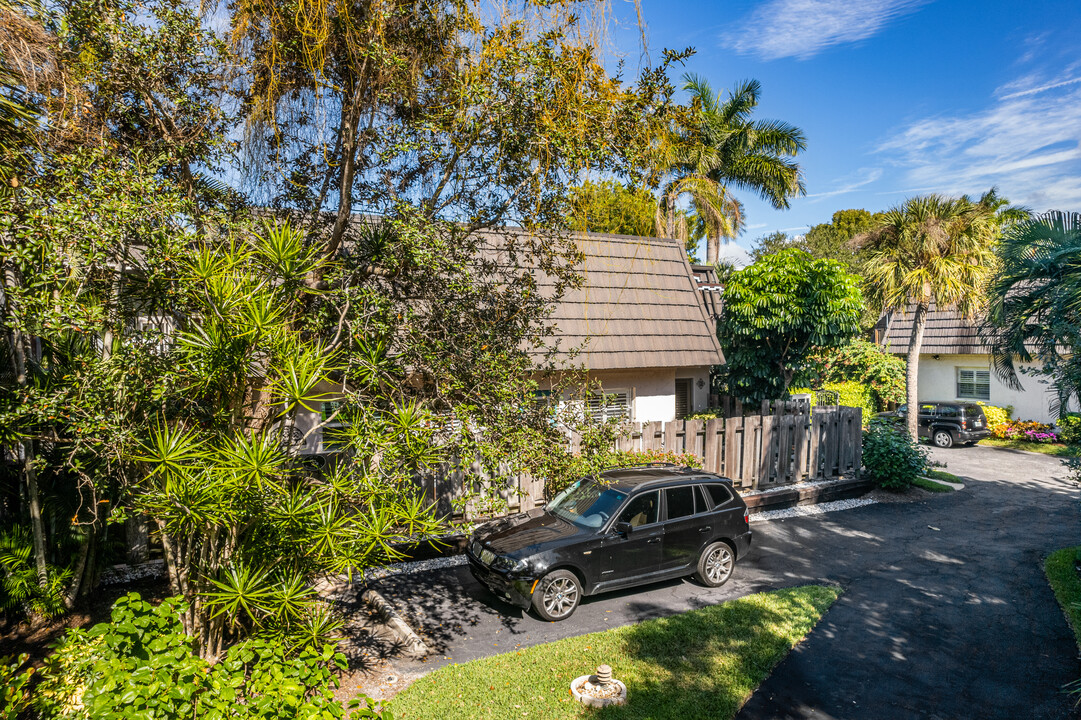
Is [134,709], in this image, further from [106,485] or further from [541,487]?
[541,487]

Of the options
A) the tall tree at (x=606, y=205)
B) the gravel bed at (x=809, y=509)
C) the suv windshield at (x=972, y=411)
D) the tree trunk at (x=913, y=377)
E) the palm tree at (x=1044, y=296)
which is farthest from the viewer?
the suv windshield at (x=972, y=411)

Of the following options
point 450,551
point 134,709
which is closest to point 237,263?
point 134,709

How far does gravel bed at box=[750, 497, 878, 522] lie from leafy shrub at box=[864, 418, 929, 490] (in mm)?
753

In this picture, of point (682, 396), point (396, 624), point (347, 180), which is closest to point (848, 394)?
point (682, 396)

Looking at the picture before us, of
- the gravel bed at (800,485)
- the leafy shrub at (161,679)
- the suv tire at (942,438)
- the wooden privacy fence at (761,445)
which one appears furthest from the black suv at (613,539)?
the suv tire at (942,438)

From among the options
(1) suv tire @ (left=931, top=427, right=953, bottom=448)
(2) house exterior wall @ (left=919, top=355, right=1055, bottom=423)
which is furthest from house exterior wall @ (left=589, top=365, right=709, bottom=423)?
(2) house exterior wall @ (left=919, top=355, right=1055, bottom=423)

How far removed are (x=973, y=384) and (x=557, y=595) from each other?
25.0m

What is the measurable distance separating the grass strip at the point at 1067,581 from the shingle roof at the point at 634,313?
713cm

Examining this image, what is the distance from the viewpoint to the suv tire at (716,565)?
829 cm

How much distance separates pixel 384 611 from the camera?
712 centimetres

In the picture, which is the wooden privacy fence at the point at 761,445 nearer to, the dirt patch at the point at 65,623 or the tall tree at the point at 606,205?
the dirt patch at the point at 65,623

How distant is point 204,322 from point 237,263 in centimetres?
54

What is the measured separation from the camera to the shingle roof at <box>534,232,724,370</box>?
1291 cm

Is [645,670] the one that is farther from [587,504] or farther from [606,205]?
[606,205]
